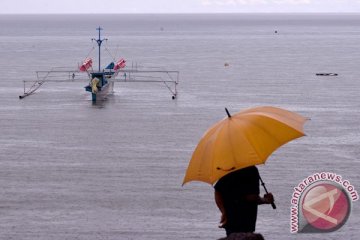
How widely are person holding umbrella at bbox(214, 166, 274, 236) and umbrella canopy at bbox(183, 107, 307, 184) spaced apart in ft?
0.59

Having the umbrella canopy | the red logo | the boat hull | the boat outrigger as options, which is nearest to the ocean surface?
the boat hull

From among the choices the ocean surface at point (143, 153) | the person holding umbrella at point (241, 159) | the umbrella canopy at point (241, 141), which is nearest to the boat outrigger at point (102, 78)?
the ocean surface at point (143, 153)

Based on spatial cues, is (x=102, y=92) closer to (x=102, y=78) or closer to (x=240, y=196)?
(x=102, y=78)

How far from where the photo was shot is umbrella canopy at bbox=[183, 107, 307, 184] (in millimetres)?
10336

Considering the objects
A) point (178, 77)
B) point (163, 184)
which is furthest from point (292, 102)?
point (163, 184)

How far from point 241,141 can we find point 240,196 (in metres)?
0.67

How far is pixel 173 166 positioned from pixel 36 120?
23943 millimetres

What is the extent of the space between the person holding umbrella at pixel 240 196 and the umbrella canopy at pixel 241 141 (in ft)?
0.59

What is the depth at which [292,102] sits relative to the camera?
77438mm

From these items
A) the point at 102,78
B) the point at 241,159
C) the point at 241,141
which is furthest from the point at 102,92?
the point at 241,159

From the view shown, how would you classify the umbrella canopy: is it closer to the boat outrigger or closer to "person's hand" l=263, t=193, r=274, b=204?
"person's hand" l=263, t=193, r=274, b=204

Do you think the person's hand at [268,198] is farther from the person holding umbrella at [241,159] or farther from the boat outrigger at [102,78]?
the boat outrigger at [102,78]

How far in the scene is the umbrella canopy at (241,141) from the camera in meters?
10.3

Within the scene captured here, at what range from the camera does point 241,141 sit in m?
10.4
